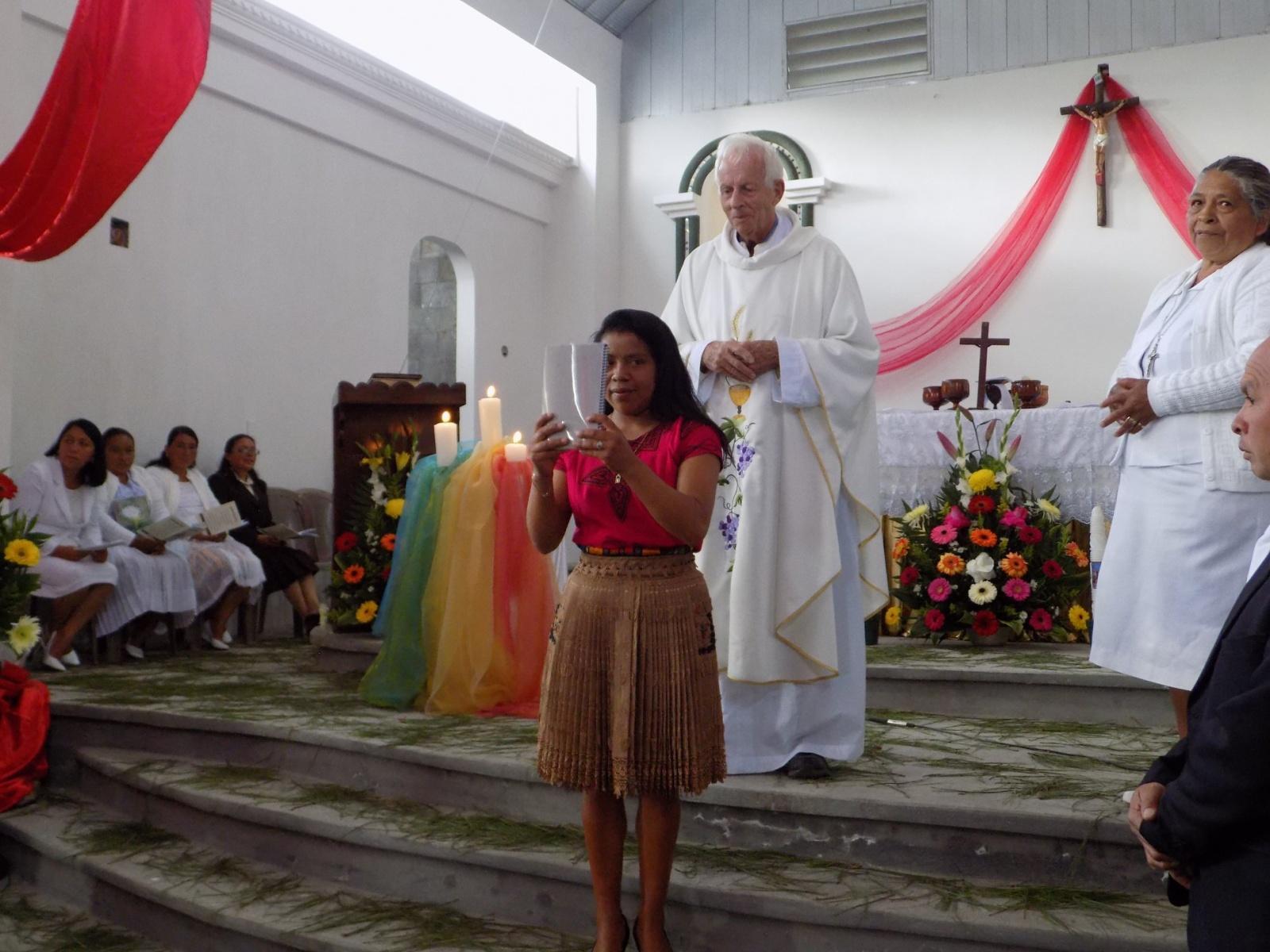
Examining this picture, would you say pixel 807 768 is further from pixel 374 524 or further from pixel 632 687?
pixel 374 524

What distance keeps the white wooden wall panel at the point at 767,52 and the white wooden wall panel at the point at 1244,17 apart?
133 inches

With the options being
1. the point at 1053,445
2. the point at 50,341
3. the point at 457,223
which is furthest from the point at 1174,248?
the point at 50,341

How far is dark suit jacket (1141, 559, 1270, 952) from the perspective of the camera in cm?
132

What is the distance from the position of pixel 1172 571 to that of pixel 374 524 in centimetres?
327

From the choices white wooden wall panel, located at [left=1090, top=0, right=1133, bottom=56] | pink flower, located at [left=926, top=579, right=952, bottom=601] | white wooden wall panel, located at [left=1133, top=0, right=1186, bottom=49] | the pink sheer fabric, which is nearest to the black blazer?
pink flower, located at [left=926, top=579, right=952, bottom=601]

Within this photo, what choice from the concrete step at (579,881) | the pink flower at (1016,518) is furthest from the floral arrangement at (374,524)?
the pink flower at (1016,518)

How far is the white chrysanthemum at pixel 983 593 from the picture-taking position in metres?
5.12

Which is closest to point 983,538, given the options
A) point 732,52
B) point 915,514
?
point 915,514

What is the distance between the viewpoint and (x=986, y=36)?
9680 mm

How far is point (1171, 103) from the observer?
29.6 feet

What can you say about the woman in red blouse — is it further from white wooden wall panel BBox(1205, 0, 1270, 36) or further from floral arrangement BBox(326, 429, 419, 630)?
white wooden wall panel BBox(1205, 0, 1270, 36)

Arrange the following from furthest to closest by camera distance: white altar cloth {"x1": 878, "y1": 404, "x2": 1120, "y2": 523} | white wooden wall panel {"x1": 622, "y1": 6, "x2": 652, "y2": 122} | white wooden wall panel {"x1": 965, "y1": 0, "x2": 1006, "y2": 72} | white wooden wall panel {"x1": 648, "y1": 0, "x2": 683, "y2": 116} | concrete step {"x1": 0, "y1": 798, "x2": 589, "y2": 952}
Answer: white wooden wall panel {"x1": 622, "y1": 6, "x2": 652, "y2": 122}, white wooden wall panel {"x1": 648, "y1": 0, "x2": 683, "y2": 116}, white wooden wall panel {"x1": 965, "y1": 0, "x2": 1006, "y2": 72}, white altar cloth {"x1": 878, "y1": 404, "x2": 1120, "y2": 523}, concrete step {"x1": 0, "y1": 798, "x2": 589, "y2": 952}

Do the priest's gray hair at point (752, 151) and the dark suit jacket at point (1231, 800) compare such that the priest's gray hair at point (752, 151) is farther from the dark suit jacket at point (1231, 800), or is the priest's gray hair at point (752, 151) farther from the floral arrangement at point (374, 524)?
the floral arrangement at point (374, 524)

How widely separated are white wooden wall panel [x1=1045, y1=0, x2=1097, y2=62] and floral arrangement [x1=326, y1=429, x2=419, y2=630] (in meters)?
6.65
